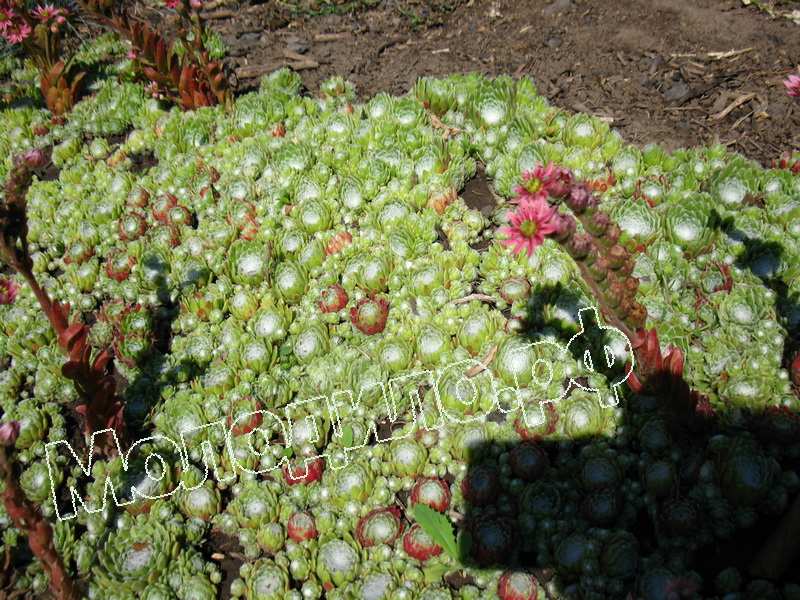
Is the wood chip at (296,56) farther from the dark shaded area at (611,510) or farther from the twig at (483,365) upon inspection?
the dark shaded area at (611,510)

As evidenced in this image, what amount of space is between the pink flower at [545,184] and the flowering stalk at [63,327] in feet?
4.60

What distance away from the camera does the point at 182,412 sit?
2.57 metres

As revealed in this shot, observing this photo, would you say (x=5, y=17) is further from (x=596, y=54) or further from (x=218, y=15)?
(x=596, y=54)

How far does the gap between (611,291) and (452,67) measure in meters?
3.02

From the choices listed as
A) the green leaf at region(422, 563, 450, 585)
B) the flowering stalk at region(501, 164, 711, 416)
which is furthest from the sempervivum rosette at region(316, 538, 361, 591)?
the flowering stalk at region(501, 164, 711, 416)

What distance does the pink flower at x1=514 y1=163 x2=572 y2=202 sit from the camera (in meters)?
1.65

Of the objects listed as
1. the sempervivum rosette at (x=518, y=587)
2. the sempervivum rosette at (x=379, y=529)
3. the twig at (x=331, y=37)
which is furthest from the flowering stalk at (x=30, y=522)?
the twig at (x=331, y=37)

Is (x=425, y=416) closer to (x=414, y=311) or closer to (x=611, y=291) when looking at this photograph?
(x=414, y=311)

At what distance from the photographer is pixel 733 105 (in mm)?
3754

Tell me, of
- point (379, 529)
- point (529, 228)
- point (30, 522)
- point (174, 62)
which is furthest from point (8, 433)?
point (174, 62)

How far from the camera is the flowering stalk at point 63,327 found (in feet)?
6.02

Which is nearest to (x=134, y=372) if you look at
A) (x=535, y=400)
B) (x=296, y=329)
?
(x=296, y=329)

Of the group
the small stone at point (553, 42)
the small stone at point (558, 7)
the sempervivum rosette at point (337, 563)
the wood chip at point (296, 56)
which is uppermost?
the small stone at point (558, 7)

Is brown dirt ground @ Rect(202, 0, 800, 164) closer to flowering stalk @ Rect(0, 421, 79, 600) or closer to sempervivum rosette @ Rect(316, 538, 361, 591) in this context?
sempervivum rosette @ Rect(316, 538, 361, 591)
